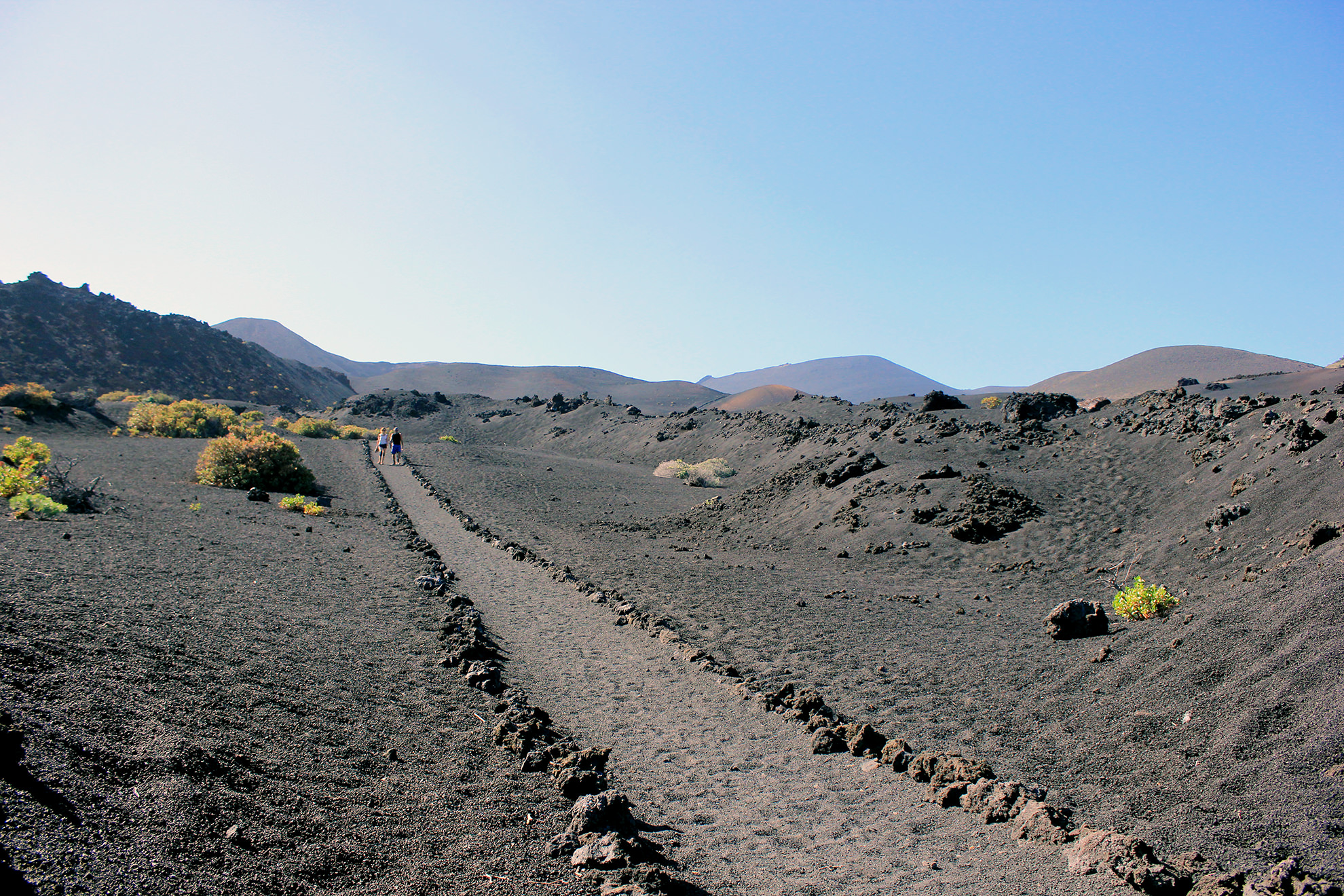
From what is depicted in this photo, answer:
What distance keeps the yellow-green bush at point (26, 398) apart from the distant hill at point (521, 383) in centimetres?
7201

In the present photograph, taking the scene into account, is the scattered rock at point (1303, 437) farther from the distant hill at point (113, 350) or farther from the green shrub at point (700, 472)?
the distant hill at point (113, 350)

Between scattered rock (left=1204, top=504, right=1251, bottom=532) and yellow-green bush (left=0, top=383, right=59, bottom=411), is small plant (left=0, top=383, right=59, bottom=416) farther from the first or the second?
scattered rock (left=1204, top=504, right=1251, bottom=532)

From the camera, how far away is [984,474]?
15.7 m

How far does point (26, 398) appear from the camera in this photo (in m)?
29.1

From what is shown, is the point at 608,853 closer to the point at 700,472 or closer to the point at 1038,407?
the point at 1038,407

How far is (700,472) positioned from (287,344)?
575ft

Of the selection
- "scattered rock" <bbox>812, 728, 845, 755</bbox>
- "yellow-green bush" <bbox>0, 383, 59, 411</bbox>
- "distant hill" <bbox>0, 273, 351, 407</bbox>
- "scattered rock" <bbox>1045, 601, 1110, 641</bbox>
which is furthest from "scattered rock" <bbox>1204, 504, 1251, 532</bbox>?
"distant hill" <bbox>0, 273, 351, 407</bbox>

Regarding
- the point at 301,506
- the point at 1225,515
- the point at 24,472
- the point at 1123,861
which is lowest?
the point at 1123,861

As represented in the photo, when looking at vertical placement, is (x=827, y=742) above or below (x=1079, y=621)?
below

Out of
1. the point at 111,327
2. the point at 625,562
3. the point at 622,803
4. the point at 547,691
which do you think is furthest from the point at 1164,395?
the point at 111,327

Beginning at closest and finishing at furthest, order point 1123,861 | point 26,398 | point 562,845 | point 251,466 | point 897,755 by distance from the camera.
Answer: point 1123,861, point 562,845, point 897,755, point 251,466, point 26,398

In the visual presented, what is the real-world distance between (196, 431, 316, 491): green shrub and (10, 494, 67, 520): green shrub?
28.1 ft

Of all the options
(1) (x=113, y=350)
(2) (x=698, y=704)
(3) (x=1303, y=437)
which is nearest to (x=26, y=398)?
(2) (x=698, y=704)

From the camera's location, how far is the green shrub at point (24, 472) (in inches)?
423
